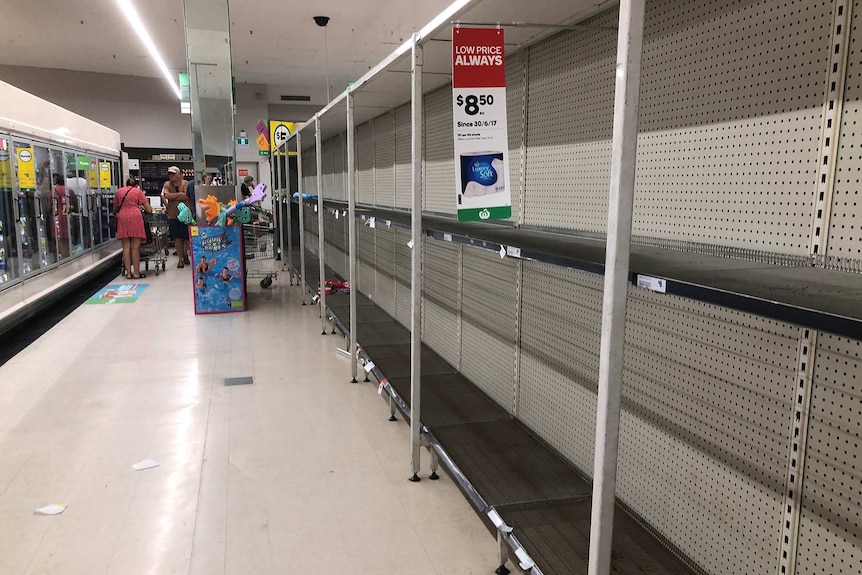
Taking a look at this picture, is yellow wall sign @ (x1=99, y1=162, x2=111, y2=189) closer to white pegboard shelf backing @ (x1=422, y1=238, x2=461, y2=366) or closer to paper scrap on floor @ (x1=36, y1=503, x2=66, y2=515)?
white pegboard shelf backing @ (x1=422, y1=238, x2=461, y2=366)

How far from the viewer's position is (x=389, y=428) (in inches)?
171

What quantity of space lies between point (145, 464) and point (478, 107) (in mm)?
2934

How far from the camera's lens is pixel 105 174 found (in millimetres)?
13062

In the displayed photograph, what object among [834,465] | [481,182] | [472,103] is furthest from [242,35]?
[834,465]

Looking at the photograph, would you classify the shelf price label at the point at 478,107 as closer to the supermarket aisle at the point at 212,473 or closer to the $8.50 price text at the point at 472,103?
the $8.50 price text at the point at 472,103

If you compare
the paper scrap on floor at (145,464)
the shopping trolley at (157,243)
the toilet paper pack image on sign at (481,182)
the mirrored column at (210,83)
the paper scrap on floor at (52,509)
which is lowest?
the paper scrap on floor at (52,509)

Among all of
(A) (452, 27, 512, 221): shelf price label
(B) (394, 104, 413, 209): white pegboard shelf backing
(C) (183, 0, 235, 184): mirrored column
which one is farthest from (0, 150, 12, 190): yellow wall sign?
(A) (452, 27, 512, 221): shelf price label

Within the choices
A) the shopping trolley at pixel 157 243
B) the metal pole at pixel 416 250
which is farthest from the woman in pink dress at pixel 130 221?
the metal pole at pixel 416 250

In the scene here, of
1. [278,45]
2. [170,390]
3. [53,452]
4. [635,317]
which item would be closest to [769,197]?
[635,317]

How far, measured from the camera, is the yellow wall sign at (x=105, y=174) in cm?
1270

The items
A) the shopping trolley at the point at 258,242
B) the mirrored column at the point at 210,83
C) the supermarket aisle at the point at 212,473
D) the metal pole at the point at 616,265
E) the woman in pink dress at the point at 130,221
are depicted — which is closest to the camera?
the metal pole at the point at 616,265

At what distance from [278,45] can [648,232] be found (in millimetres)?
12668

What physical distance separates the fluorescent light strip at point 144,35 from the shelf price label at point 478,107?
9553 mm

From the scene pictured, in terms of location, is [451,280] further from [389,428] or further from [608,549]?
[608,549]
